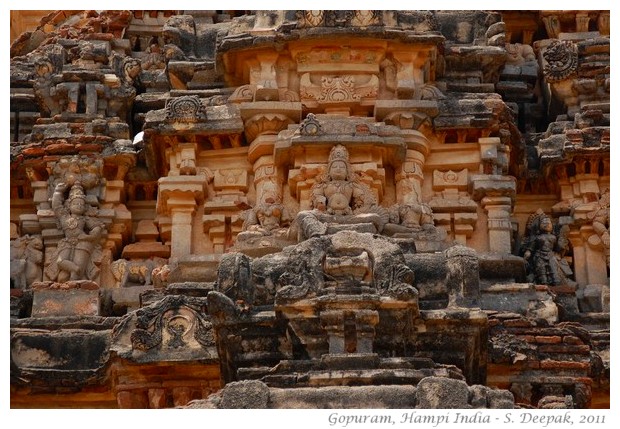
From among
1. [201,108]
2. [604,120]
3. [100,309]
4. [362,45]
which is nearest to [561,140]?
[604,120]

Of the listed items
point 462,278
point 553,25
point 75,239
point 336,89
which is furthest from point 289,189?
point 553,25

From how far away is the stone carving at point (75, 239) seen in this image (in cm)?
2641

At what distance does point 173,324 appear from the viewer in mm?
23984

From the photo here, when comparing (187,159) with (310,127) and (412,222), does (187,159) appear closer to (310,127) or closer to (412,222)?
(310,127)

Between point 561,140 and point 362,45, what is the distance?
3066mm

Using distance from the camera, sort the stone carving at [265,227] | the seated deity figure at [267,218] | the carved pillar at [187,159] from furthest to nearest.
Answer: the carved pillar at [187,159] → the seated deity figure at [267,218] → the stone carving at [265,227]

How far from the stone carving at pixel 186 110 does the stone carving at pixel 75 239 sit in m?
1.61

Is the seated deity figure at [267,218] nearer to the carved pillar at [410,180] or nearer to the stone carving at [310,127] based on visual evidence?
the stone carving at [310,127]

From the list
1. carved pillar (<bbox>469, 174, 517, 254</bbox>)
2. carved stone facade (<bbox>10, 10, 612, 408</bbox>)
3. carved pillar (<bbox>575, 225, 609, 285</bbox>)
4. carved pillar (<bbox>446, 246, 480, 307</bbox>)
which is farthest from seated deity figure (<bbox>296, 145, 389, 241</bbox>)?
carved pillar (<bbox>575, 225, 609, 285</bbox>)

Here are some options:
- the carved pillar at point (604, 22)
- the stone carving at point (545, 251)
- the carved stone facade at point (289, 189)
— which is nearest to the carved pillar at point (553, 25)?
the carved stone facade at point (289, 189)

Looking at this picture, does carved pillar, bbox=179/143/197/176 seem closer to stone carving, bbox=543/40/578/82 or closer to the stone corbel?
the stone corbel

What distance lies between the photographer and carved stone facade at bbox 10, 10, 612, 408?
2359 cm

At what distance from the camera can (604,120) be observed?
27.7m

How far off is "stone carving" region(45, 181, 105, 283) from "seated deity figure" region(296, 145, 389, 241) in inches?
121
